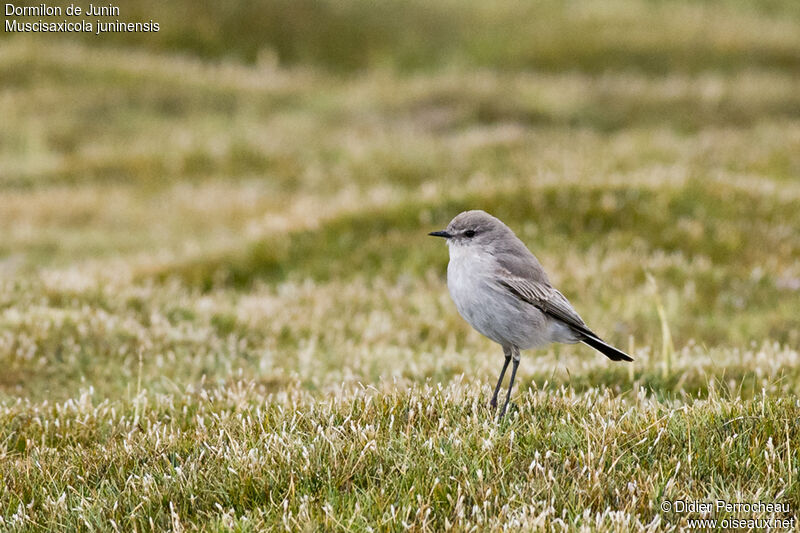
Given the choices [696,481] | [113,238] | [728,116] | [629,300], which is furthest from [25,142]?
[696,481]

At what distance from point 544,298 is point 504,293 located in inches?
17.2

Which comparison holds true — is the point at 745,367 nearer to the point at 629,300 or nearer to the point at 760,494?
the point at 629,300

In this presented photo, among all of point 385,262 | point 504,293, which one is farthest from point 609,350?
point 385,262

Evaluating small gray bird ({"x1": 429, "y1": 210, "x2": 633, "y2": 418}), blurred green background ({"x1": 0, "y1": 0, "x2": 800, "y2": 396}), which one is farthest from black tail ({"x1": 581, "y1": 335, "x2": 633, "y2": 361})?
blurred green background ({"x1": 0, "y1": 0, "x2": 800, "y2": 396})

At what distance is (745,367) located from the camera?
28.9ft

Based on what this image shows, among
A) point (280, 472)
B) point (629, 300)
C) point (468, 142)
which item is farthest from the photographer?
point (468, 142)

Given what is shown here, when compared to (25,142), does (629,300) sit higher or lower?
lower

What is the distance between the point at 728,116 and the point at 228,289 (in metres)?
19.0

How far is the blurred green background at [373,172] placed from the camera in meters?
11.4

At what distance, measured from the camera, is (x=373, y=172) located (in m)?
22.3

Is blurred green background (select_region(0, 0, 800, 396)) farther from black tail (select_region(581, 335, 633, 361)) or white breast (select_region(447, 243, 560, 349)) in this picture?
white breast (select_region(447, 243, 560, 349))

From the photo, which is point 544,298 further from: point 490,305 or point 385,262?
point 385,262

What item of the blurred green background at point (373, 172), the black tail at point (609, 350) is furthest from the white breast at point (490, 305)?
the blurred green background at point (373, 172)

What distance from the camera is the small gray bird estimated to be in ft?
21.5
